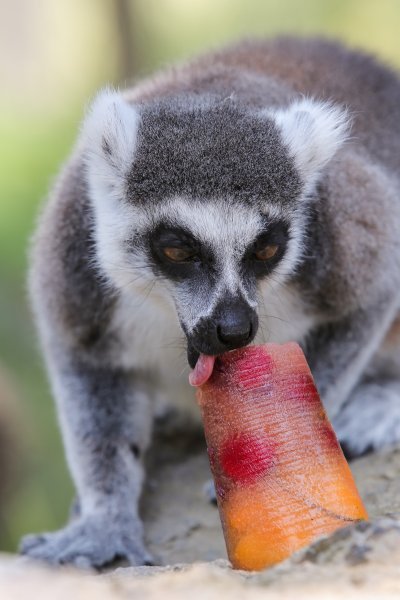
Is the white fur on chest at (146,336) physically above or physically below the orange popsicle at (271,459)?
above

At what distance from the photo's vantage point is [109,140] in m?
4.28

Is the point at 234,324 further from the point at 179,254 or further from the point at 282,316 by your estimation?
the point at 282,316

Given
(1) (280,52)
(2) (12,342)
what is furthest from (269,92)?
(2) (12,342)

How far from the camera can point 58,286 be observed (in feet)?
16.7

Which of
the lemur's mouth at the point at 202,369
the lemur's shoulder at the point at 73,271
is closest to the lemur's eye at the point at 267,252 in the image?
the lemur's mouth at the point at 202,369

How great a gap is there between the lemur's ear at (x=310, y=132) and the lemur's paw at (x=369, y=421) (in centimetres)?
171

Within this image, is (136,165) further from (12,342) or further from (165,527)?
(12,342)

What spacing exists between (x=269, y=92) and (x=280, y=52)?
1272 mm

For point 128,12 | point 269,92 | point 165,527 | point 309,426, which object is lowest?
point 165,527

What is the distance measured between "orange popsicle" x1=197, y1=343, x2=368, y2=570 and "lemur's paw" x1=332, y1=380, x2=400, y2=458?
192cm

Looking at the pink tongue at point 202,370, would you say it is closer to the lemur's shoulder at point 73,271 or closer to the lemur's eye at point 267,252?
the lemur's eye at point 267,252

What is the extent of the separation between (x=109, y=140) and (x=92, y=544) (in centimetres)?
207

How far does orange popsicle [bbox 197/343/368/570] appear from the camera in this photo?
10.6ft

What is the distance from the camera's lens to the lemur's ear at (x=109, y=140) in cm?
423
